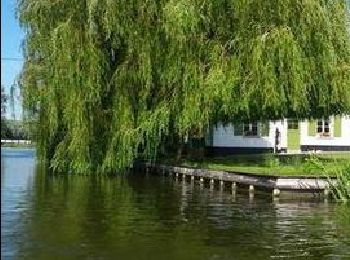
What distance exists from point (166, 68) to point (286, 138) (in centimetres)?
2050

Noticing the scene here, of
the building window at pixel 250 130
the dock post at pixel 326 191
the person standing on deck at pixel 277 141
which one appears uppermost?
the building window at pixel 250 130

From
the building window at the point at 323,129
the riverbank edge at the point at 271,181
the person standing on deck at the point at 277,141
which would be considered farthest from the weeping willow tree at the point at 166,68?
the building window at the point at 323,129

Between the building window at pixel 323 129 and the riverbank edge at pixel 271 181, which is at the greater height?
the building window at pixel 323 129

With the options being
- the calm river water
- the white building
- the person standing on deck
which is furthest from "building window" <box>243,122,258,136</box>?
the calm river water

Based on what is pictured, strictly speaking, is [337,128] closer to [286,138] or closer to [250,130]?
[286,138]

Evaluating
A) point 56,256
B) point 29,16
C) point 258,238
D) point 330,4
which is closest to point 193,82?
point 330,4

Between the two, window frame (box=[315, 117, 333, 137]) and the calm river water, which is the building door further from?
the calm river water

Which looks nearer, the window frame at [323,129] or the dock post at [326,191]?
the dock post at [326,191]

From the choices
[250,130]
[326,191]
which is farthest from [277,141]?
A: [326,191]

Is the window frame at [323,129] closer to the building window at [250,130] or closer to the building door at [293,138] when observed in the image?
the building door at [293,138]

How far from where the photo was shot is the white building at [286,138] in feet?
138

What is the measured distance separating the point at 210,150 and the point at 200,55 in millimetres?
17716

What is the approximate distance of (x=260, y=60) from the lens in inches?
863

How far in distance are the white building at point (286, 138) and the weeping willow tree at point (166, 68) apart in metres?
14.4
